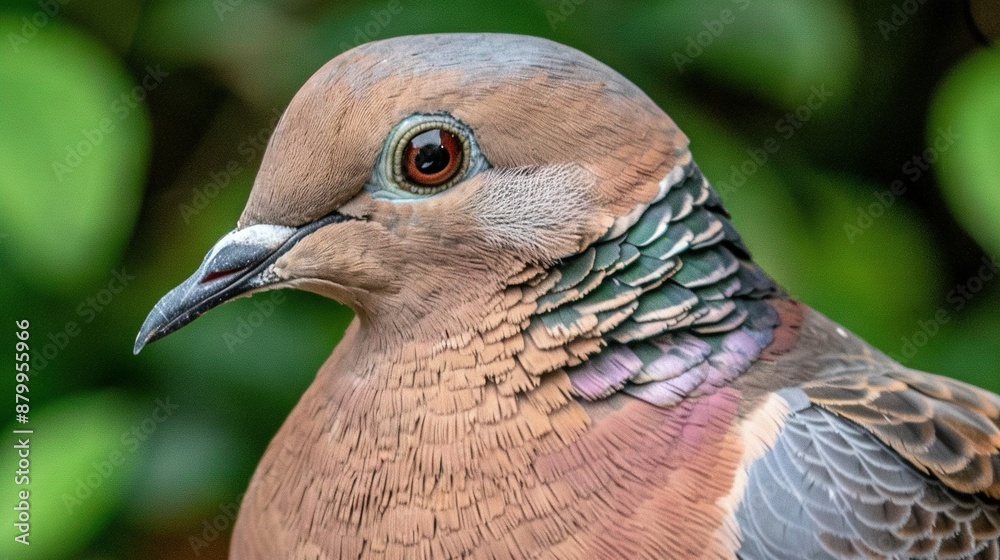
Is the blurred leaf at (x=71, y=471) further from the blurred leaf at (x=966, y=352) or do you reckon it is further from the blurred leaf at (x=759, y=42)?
the blurred leaf at (x=966, y=352)

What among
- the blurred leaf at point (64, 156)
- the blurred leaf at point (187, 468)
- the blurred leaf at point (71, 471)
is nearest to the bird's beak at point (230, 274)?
the blurred leaf at point (64, 156)

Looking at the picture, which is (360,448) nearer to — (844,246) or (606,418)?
(606,418)

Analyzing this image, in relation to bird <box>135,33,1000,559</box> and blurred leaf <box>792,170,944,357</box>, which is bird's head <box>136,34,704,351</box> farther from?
blurred leaf <box>792,170,944,357</box>

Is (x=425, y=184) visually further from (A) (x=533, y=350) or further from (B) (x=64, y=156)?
(B) (x=64, y=156)

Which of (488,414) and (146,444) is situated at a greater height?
(488,414)

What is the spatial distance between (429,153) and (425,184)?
0.15 feet

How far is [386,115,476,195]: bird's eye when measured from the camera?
4.46 ft

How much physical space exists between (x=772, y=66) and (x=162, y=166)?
1750 mm

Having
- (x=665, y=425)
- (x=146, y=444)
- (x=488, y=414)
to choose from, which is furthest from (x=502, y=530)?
(x=146, y=444)

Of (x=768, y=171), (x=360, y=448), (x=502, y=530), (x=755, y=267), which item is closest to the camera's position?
(x=502, y=530)

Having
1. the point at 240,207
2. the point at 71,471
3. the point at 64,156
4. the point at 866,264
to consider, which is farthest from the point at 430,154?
the point at 866,264

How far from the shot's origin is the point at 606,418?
1363mm

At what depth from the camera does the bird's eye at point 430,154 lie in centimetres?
136

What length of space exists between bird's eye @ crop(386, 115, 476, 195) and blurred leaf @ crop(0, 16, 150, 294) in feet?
3.09
